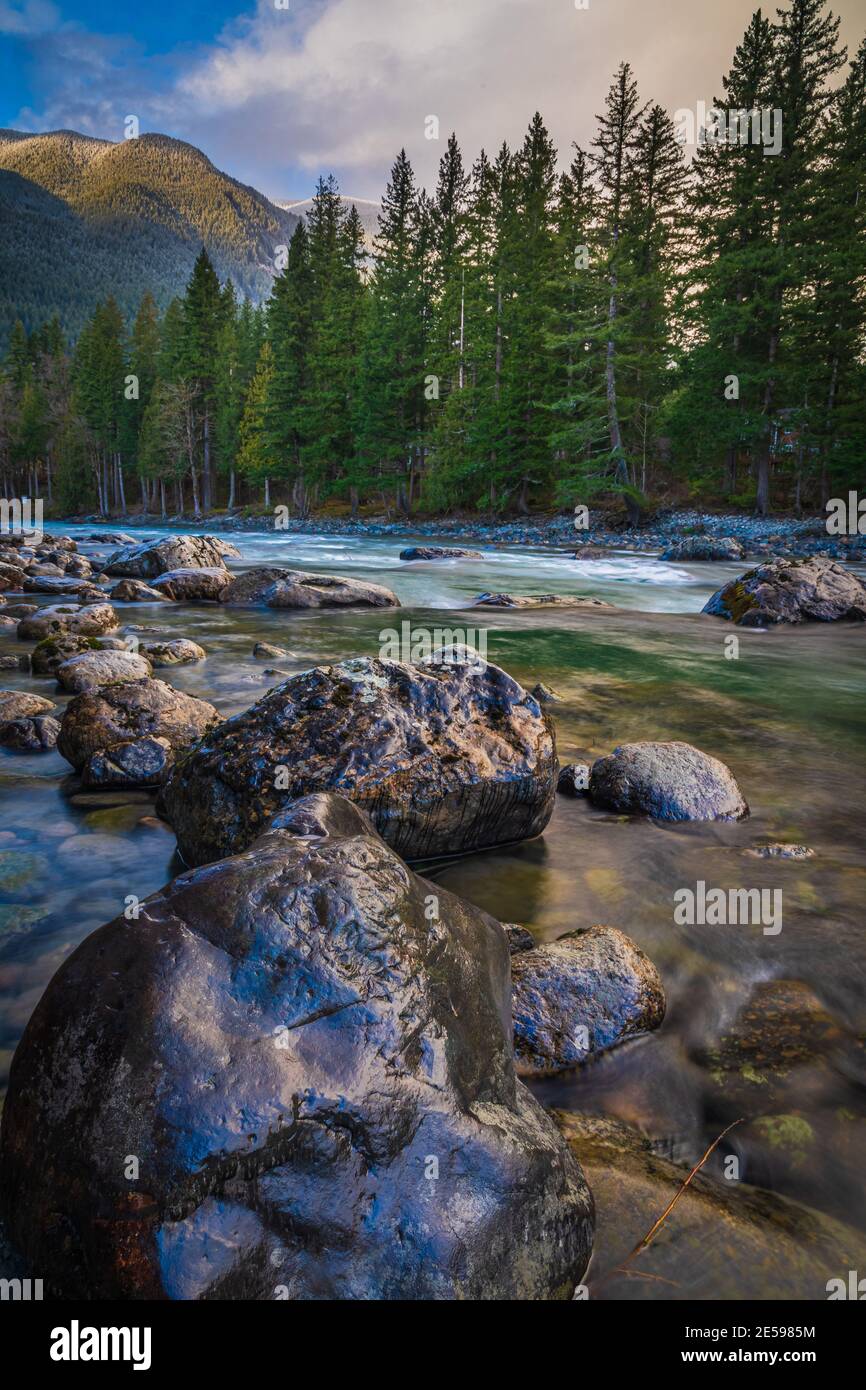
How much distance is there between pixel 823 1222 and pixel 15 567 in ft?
59.2

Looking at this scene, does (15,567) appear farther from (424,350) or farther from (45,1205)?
(424,350)

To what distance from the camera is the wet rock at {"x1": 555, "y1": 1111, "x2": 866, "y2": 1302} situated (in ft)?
6.36

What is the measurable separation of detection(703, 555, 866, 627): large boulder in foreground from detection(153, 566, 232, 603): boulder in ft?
31.7

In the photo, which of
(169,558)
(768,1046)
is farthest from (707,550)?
(768,1046)

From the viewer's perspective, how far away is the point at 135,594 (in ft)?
45.6

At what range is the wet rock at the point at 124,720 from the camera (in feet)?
17.5

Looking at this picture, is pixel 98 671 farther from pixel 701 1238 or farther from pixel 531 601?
pixel 531 601

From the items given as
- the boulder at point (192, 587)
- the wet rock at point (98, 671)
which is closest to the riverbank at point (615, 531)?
the boulder at point (192, 587)

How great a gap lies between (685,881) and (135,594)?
12.4 m

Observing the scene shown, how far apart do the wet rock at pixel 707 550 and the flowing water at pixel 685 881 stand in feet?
41.3

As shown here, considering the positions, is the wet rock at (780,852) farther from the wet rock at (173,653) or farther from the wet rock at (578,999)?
the wet rock at (173,653)

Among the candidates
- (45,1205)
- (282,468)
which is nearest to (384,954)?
(45,1205)

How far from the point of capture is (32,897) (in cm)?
383

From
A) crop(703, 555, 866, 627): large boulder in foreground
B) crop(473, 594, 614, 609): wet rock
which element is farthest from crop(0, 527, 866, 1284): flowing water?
crop(473, 594, 614, 609): wet rock
